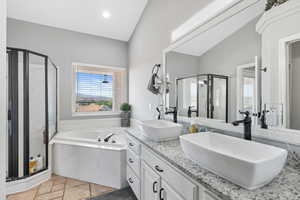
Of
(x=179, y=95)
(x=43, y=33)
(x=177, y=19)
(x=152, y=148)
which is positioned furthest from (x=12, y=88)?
(x=177, y=19)

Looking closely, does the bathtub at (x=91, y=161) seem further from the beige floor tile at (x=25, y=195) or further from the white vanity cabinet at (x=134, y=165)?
the beige floor tile at (x=25, y=195)

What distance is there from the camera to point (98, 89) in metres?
3.68

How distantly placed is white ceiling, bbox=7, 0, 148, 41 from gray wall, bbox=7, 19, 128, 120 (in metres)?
0.14

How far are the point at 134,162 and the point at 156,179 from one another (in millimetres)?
542

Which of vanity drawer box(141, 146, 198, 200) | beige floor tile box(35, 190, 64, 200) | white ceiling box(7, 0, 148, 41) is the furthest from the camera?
white ceiling box(7, 0, 148, 41)

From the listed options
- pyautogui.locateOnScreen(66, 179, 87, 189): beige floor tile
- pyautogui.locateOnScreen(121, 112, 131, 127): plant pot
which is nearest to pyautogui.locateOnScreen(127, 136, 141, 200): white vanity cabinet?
pyautogui.locateOnScreen(66, 179, 87, 189): beige floor tile

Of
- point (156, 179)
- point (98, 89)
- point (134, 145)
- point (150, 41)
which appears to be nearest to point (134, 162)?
point (134, 145)

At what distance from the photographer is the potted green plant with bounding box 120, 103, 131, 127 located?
348 centimetres

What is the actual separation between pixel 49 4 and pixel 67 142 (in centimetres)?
243

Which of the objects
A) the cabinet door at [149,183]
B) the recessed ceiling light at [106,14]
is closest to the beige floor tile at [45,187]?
the cabinet door at [149,183]

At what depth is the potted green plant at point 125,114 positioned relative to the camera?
3.48 meters

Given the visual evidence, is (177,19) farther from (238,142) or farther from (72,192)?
(72,192)

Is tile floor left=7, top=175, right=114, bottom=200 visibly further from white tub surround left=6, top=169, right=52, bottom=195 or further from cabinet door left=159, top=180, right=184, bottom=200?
cabinet door left=159, top=180, right=184, bottom=200

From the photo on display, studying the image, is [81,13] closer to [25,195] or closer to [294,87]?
[25,195]
